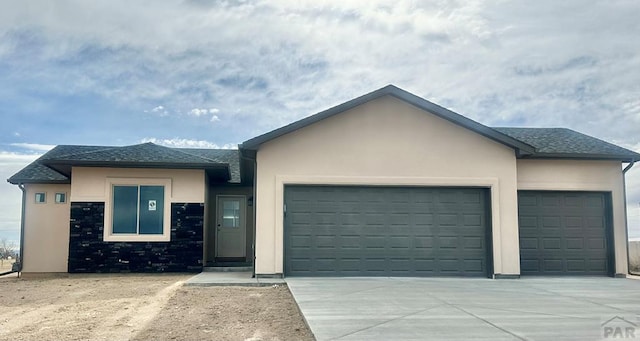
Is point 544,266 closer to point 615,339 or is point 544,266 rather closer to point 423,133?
point 423,133

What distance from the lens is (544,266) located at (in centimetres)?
1291

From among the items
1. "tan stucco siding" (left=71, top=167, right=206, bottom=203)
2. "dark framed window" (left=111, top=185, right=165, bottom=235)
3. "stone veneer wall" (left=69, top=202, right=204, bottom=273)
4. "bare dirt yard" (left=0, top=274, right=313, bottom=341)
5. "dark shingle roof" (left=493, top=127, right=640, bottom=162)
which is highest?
"dark shingle roof" (left=493, top=127, right=640, bottom=162)

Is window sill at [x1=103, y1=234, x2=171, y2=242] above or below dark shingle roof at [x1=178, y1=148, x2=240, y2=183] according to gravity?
below

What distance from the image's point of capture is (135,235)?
13.6 metres

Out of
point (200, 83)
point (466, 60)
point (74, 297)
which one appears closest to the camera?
point (74, 297)

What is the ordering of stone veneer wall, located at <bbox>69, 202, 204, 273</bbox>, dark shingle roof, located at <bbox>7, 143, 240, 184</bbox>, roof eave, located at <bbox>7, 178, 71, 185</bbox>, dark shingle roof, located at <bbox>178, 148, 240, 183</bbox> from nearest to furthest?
1. dark shingle roof, located at <bbox>7, 143, 240, 184</bbox>
2. stone veneer wall, located at <bbox>69, 202, 204, 273</bbox>
3. roof eave, located at <bbox>7, 178, 71, 185</bbox>
4. dark shingle roof, located at <bbox>178, 148, 240, 183</bbox>

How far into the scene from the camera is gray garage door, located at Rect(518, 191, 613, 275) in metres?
12.9

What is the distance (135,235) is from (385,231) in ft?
20.9

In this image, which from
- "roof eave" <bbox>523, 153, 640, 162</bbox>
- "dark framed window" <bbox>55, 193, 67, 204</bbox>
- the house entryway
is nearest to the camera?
"roof eave" <bbox>523, 153, 640, 162</bbox>

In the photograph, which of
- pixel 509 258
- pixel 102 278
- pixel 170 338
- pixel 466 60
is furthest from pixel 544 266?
pixel 102 278

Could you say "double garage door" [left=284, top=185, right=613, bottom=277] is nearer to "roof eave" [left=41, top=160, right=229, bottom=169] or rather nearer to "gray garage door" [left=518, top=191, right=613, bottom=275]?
"gray garage door" [left=518, top=191, right=613, bottom=275]

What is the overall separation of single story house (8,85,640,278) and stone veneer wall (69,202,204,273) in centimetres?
3

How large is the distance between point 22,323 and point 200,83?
43.4 ft

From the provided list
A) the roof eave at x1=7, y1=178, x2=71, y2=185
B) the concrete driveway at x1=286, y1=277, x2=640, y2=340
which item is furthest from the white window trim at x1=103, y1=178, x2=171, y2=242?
the concrete driveway at x1=286, y1=277, x2=640, y2=340
